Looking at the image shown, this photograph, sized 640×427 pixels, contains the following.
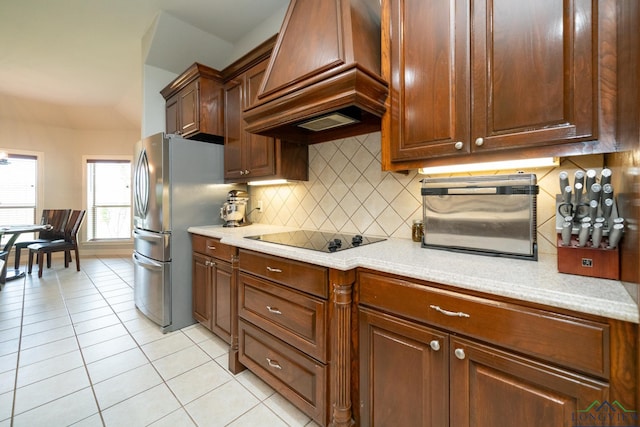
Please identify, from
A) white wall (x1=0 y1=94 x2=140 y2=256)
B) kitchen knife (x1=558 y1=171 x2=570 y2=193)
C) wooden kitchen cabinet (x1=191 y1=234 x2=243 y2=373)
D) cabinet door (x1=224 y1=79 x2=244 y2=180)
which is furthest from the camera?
white wall (x1=0 y1=94 x2=140 y2=256)

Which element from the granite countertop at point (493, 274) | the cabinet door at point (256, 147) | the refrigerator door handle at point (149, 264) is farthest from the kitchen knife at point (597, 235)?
the refrigerator door handle at point (149, 264)

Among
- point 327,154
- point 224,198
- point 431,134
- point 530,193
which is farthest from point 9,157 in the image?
point 530,193

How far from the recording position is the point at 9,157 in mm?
4848

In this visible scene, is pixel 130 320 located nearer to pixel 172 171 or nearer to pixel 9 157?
pixel 172 171

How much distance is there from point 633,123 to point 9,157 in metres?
7.80

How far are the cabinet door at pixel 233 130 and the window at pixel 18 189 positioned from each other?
5.07 meters

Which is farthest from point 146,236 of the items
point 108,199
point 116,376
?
point 108,199

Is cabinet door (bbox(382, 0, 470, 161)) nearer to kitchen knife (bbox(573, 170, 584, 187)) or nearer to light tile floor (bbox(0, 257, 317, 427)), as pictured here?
kitchen knife (bbox(573, 170, 584, 187))

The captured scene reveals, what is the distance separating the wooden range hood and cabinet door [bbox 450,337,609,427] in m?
1.15

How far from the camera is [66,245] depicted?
171 inches

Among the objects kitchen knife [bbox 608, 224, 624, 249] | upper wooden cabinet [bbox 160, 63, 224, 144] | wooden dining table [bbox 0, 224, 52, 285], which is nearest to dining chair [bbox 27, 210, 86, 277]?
wooden dining table [bbox 0, 224, 52, 285]

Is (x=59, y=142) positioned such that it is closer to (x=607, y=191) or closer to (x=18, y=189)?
(x=18, y=189)

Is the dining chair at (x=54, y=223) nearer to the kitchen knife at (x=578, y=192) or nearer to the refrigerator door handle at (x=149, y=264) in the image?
the refrigerator door handle at (x=149, y=264)

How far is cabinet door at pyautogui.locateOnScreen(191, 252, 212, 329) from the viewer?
2250mm
